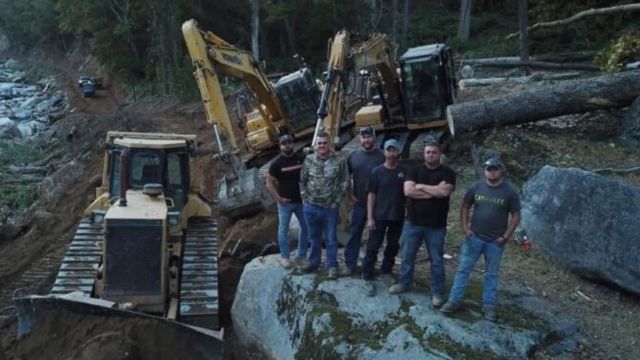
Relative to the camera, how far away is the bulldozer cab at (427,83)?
47.1 ft

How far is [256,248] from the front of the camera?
11.9 metres

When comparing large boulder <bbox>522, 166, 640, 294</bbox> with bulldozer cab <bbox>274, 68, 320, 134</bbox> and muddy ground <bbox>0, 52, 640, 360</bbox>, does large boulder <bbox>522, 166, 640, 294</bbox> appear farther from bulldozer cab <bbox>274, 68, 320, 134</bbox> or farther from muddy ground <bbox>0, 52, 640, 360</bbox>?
bulldozer cab <bbox>274, 68, 320, 134</bbox>

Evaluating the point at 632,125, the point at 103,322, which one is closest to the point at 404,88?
the point at 632,125

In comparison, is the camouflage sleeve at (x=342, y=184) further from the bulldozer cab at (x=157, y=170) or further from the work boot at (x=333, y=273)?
the bulldozer cab at (x=157, y=170)

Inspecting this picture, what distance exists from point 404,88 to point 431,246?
8.27 meters

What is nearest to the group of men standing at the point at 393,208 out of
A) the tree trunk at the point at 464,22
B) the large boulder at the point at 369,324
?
the large boulder at the point at 369,324

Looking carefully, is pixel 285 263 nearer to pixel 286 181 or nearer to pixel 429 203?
pixel 286 181

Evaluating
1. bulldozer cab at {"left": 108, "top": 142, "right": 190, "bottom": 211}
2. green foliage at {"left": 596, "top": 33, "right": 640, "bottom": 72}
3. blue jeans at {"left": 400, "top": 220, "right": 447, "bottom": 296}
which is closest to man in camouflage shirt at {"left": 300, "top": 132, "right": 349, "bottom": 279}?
blue jeans at {"left": 400, "top": 220, "right": 447, "bottom": 296}

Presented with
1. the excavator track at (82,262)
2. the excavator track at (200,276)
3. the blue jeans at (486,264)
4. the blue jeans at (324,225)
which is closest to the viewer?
the blue jeans at (486,264)

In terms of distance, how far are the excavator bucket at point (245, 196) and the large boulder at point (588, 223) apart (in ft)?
17.6

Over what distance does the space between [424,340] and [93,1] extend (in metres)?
30.8

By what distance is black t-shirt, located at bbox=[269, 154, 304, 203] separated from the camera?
25.9 feet

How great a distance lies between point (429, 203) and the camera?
6.67 metres

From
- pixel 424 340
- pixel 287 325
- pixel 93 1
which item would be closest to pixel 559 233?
pixel 424 340
